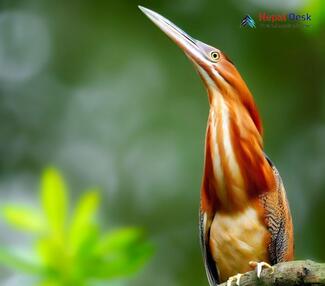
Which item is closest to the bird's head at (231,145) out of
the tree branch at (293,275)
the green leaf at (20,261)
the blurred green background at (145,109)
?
the tree branch at (293,275)

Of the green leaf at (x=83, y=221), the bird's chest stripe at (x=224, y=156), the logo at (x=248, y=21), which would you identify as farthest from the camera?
the logo at (x=248, y=21)

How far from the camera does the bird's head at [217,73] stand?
219 centimetres

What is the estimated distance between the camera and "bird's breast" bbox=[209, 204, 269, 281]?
2.18 meters

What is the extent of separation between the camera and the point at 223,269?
2.31 metres

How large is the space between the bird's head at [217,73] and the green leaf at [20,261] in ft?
3.04

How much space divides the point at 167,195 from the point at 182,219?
0.40 m

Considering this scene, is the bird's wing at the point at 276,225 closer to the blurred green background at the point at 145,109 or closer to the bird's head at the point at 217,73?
the bird's head at the point at 217,73

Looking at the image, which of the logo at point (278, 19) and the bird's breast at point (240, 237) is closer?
the bird's breast at point (240, 237)

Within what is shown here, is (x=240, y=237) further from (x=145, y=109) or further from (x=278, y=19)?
(x=145, y=109)

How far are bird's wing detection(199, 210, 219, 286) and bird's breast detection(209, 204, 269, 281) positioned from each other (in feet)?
0.09

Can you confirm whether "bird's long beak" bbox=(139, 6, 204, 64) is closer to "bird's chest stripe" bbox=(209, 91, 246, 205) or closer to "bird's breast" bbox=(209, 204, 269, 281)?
"bird's chest stripe" bbox=(209, 91, 246, 205)

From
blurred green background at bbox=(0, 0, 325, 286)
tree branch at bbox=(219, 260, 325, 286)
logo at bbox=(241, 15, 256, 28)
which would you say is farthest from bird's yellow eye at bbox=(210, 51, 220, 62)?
logo at bbox=(241, 15, 256, 28)

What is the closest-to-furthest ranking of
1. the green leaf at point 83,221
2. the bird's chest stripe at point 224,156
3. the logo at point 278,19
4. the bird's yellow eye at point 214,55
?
the green leaf at point 83,221 → the bird's chest stripe at point 224,156 → the bird's yellow eye at point 214,55 → the logo at point 278,19

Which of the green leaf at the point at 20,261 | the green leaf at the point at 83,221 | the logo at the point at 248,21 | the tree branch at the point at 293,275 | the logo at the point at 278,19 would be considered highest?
the logo at the point at 248,21
